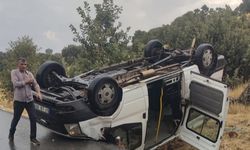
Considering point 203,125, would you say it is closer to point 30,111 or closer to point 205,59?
point 205,59

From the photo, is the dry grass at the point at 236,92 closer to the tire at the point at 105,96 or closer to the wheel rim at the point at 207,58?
Result: the wheel rim at the point at 207,58

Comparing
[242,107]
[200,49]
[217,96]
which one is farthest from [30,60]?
[217,96]

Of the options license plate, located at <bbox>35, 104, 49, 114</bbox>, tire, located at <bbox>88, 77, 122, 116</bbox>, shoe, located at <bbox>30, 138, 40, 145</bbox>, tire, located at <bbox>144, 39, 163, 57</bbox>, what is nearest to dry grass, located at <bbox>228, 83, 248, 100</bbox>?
tire, located at <bbox>144, 39, 163, 57</bbox>

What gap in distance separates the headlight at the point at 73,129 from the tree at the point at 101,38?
7720 mm

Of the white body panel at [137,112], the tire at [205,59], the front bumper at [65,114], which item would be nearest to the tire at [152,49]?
the tire at [205,59]

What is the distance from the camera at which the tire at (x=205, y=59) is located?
1041 centimetres

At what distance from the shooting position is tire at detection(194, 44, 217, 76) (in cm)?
1041

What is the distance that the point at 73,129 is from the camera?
334 inches

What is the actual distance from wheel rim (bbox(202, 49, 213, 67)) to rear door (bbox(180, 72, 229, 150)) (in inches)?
38.1

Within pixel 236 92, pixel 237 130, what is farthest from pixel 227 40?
pixel 237 130

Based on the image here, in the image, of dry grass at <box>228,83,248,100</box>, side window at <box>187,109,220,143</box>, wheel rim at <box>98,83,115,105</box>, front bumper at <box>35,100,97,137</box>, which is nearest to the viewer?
front bumper at <box>35,100,97,137</box>

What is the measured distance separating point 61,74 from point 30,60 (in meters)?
12.1

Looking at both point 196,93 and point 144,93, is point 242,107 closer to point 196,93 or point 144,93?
point 196,93

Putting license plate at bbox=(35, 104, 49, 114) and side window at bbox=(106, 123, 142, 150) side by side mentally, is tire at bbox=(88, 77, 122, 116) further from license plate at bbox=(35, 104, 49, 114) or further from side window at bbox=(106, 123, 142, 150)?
license plate at bbox=(35, 104, 49, 114)
